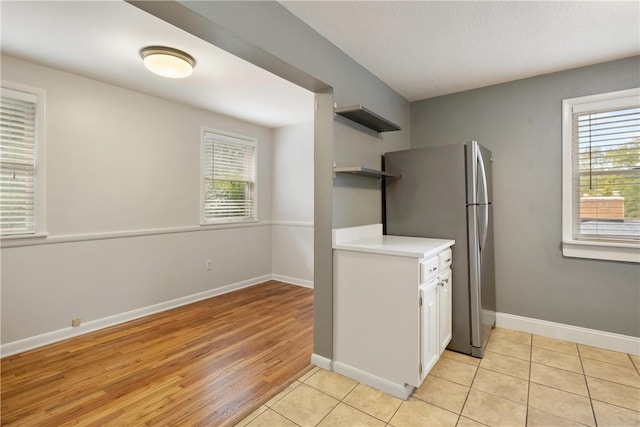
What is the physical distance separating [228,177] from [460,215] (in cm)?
305

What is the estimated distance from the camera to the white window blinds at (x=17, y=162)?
2469 millimetres

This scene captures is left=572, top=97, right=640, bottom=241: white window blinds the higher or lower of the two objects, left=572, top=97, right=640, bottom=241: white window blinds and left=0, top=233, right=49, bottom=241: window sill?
the higher

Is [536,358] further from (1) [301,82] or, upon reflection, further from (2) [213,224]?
(2) [213,224]

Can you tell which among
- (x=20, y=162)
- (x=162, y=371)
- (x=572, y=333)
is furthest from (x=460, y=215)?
(x=20, y=162)

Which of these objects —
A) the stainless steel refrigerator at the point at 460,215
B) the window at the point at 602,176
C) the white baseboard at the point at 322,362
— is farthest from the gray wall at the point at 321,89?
the window at the point at 602,176

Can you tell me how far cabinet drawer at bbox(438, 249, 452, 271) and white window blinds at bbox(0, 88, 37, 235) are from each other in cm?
334

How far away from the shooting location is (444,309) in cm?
226

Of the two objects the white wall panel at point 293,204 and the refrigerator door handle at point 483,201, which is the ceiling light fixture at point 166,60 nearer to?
the white wall panel at point 293,204

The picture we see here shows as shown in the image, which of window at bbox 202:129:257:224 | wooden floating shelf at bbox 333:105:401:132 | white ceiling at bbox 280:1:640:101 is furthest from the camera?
window at bbox 202:129:257:224

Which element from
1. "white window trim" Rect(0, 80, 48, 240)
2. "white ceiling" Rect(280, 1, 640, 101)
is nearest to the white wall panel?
"white ceiling" Rect(280, 1, 640, 101)

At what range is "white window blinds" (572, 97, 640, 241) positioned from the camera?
96.2 inches

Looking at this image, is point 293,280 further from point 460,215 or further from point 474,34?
point 474,34

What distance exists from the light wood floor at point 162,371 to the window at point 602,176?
8.48ft

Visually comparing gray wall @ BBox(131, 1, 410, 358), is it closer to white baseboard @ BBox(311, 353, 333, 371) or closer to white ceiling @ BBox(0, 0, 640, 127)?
white baseboard @ BBox(311, 353, 333, 371)
